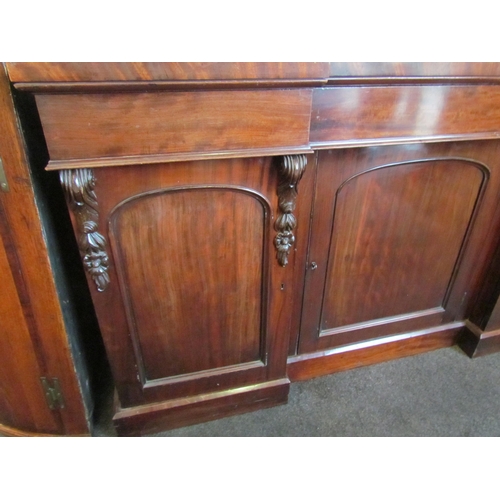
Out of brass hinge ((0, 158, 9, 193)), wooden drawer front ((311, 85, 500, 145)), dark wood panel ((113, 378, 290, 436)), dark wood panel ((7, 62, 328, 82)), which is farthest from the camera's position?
dark wood panel ((113, 378, 290, 436))

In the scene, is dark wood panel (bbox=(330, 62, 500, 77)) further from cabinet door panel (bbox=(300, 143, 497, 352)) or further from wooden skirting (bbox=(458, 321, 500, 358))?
wooden skirting (bbox=(458, 321, 500, 358))

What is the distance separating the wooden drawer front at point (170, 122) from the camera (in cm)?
58

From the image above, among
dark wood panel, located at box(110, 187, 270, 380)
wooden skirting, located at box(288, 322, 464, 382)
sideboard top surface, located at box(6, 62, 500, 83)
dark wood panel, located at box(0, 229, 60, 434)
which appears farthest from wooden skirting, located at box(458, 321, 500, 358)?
dark wood panel, located at box(0, 229, 60, 434)

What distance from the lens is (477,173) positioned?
0.96 meters

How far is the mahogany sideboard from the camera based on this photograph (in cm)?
61

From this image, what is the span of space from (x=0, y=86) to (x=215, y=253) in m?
0.46

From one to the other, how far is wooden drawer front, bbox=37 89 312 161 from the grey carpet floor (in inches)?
30.7

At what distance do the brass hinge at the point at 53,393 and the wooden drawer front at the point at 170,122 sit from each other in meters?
0.55

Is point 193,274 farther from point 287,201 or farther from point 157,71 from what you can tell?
point 157,71

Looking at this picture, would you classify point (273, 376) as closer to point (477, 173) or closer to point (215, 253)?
point (215, 253)

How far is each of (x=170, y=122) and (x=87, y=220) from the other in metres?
0.24

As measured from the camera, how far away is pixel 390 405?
1124 mm

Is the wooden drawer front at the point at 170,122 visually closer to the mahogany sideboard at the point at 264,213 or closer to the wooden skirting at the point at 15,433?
the mahogany sideboard at the point at 264,213

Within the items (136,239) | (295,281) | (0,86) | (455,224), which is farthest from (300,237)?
(0,86)
